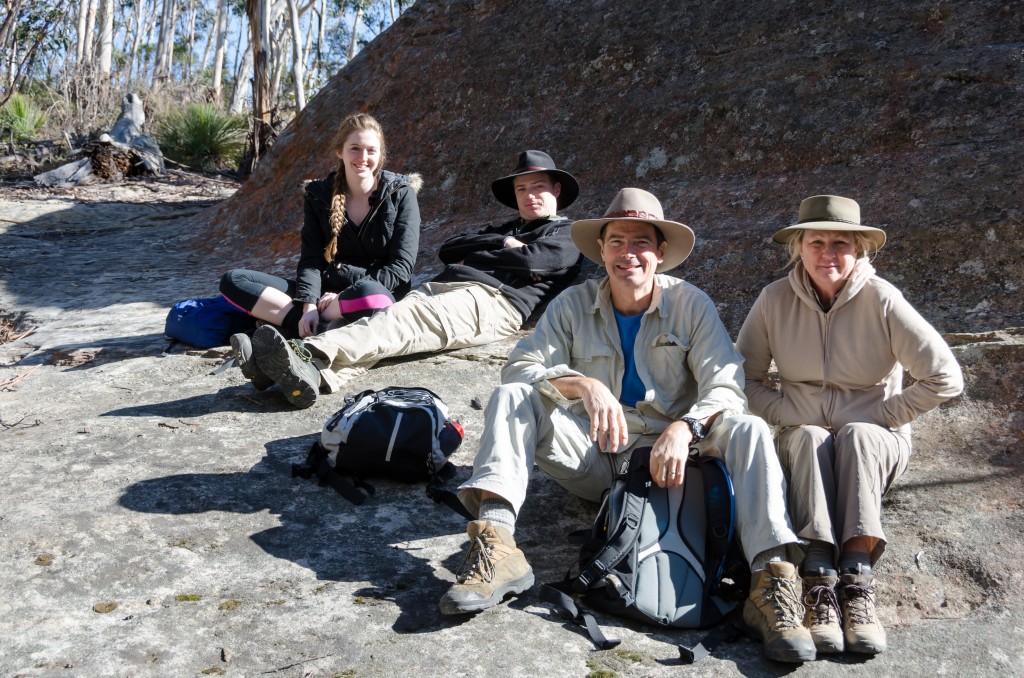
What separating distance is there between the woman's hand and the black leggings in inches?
1.8

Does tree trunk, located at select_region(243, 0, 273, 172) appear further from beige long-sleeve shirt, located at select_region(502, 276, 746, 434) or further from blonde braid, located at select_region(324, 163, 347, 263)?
beige long-sleeve shirt, located at select_region(502, 276, 746, 434)

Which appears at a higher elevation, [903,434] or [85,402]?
[903,434]

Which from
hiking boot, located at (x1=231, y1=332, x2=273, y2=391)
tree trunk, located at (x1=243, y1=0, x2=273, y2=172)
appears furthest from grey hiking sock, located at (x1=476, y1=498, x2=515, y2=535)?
tree trunk, located at (x1=243, y1=0, x2=273, y2=172)

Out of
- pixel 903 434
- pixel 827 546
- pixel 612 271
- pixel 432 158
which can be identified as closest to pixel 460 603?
pixel 827 546

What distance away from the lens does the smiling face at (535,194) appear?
5.51 metres

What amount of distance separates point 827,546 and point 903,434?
0.61 meters

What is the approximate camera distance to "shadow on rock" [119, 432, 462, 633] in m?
3.03

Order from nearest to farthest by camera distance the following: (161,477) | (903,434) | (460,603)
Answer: (460,603) < (903,434) < (161,477)

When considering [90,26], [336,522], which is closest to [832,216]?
[336,522]

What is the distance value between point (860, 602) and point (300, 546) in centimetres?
183

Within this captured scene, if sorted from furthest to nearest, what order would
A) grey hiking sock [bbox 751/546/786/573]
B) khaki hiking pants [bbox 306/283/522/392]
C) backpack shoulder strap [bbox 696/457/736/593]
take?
khaki hiking pants [bbox 306/283/522/392] → backpack shoulder strap [bbox 696/457/736/593] → grey hiking sock [bbox 751/546/786/573]

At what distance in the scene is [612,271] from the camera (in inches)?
139

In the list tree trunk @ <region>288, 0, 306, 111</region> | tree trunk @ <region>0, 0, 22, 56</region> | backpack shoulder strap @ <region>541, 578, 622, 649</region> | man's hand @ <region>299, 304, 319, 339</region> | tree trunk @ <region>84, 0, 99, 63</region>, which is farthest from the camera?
tree trunk @ <region>84, 0, 99, 63</region>

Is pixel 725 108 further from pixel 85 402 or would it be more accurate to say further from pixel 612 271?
pixel 85 402
